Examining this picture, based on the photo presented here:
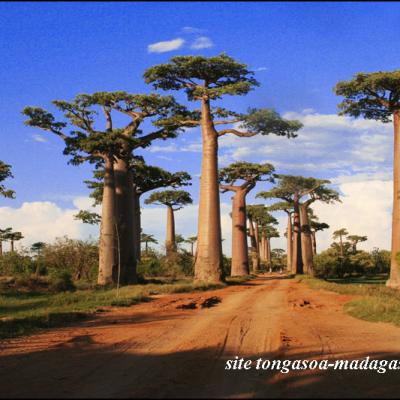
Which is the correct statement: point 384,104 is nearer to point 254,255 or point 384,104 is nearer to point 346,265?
point 346,265

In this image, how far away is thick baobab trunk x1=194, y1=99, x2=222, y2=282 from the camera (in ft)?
70.7

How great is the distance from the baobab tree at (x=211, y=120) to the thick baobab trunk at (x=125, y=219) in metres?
2.89

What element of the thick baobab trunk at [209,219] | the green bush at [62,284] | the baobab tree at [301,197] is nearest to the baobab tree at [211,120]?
the thick baobab trunk at [209,219]

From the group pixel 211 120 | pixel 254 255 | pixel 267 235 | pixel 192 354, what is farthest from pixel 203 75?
pixel 267 235

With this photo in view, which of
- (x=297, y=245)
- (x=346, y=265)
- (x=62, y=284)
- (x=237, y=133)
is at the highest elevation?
(x=237, y=133)

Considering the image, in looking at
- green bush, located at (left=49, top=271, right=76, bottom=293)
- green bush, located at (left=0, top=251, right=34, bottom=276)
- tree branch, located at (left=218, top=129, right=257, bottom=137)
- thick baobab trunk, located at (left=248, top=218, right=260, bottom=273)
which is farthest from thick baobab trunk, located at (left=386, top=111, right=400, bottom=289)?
thick baobab trunk, located at (left=248, top=218, right=260, bottom=273)

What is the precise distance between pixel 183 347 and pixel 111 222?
15.4 metres

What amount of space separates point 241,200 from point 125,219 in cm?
1225

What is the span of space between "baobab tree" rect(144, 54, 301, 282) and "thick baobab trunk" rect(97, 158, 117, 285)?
11.9 feet

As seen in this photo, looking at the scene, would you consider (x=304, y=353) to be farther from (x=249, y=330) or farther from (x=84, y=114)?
(x=84, y=114)

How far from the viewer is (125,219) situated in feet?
73.8

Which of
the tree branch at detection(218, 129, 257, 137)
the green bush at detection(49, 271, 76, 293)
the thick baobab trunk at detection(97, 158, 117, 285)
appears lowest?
the green bush at detection(49, 271, 76, 293)

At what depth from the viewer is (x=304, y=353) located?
6156mm

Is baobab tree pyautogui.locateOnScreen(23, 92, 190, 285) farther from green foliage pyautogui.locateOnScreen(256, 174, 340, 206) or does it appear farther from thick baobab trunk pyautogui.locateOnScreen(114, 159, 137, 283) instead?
green foliage pyautogui.locateOnScreen(256, 174, 340, 206)
